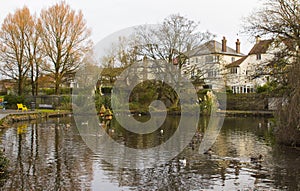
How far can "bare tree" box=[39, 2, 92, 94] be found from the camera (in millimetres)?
39969

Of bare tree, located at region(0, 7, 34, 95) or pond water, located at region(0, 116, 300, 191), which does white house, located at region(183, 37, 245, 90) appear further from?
pond water, located at region(0, 116, 300, 191)

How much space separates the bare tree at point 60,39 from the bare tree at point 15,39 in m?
1.68

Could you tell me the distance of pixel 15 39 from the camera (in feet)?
131

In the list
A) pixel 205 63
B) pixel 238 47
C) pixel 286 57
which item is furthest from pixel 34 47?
pixel 238 47

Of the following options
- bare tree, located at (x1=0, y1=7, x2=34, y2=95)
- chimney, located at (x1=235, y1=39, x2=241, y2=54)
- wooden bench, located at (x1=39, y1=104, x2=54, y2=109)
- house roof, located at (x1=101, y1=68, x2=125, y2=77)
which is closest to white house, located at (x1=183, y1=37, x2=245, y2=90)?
house roof, located at (x1=101, y1=68, x2=125, y2=77)

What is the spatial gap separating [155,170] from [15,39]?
33.4 metres

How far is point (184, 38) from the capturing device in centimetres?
3734

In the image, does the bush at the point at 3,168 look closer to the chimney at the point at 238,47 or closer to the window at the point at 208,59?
the window at the point at 208,59

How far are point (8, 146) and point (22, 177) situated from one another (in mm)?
5762

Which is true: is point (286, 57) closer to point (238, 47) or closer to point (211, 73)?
point (211, 73)

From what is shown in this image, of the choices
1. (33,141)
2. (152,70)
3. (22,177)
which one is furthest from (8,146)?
(152,70)

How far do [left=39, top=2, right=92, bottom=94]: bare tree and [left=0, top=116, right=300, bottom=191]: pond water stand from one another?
79.6 feet

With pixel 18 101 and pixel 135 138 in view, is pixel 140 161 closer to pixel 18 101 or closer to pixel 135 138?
pixel 135 138

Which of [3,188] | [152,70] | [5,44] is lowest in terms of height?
[3,188]
